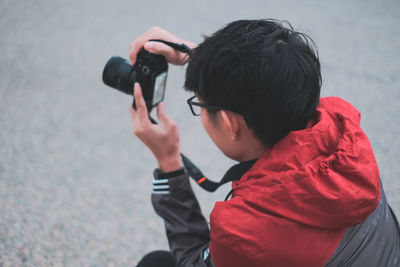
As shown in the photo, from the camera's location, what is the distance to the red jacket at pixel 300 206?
1.77 ft

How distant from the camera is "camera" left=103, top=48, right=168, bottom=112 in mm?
956

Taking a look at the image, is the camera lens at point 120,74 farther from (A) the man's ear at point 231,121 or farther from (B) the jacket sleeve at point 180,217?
(A) the man's ear at point 231,121

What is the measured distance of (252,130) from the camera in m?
0.65

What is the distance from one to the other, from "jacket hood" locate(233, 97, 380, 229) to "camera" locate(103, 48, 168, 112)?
47 cm

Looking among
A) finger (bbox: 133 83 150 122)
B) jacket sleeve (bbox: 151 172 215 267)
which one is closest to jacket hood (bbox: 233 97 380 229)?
jacket sleeve (bbox: 151 172 215 267)

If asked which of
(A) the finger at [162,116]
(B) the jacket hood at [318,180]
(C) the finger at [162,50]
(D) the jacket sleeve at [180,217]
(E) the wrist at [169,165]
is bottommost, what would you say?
(D) the jacket sleeve at [180,217]

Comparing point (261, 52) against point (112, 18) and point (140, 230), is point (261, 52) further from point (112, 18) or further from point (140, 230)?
point (112, 18)

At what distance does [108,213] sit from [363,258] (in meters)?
1.13

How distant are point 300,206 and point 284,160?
0.29 ft

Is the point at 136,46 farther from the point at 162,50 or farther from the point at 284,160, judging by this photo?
the point at 284,160

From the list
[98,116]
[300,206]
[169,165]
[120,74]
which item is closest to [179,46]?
[120,74]

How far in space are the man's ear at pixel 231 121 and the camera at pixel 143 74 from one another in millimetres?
366

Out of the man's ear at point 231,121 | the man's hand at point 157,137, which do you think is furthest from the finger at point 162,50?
the man's ear at point 231,121

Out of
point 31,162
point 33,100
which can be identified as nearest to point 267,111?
point 31,162
